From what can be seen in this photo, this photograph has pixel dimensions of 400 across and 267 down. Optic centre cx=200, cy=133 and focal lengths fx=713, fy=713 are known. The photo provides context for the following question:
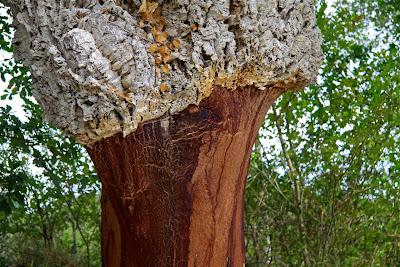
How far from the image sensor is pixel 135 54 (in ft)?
7.17

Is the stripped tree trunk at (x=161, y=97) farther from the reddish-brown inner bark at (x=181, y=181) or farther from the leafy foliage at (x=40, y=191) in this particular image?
the leafy foliage at (x=40, y=191)

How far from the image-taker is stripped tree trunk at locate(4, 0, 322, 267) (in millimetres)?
2158

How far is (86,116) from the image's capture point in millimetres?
2123

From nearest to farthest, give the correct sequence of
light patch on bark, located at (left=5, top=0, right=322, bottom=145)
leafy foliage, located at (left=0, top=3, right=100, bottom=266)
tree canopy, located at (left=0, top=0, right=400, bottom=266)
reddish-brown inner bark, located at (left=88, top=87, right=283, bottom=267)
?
light patch on bark, located at (left=5, top=0, right=322, bottom=145)
reddish-brown inner bark, located at (left=88, top=87, right=283, bottom=267)
leafy foliage, located at (left=0, top=3, right=100, bottom=266)
tree canopy, located at (left=0, top=0, right=400, bottom=266)

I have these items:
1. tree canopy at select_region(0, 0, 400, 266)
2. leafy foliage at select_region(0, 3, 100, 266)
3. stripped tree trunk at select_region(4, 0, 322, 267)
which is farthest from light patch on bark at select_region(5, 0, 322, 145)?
tree canopy at select_region(0, 0, 400, 266)

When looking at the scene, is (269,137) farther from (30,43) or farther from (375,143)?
(30,43)

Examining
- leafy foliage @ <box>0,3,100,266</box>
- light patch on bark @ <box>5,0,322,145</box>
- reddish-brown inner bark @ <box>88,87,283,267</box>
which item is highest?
leafy foliage @ <box>0,3,100,266</box>

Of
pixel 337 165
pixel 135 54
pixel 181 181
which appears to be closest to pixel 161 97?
pixel 135 54

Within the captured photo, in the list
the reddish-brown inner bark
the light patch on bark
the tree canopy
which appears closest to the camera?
the light patch on bark

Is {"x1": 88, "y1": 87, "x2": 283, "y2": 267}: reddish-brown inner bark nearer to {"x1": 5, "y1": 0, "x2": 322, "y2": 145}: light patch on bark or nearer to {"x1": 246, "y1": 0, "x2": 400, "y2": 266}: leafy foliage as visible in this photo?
{"x1": 5, "y1": 0, "x2": 322, "y2": 145}: light patch on bark

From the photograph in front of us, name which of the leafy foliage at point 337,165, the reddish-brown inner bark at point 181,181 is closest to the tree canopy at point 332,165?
the leafy foliage at point 337,165

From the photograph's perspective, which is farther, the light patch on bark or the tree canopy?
the tree canopy

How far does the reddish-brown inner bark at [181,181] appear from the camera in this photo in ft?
7.46

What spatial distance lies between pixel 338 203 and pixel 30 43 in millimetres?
3264
